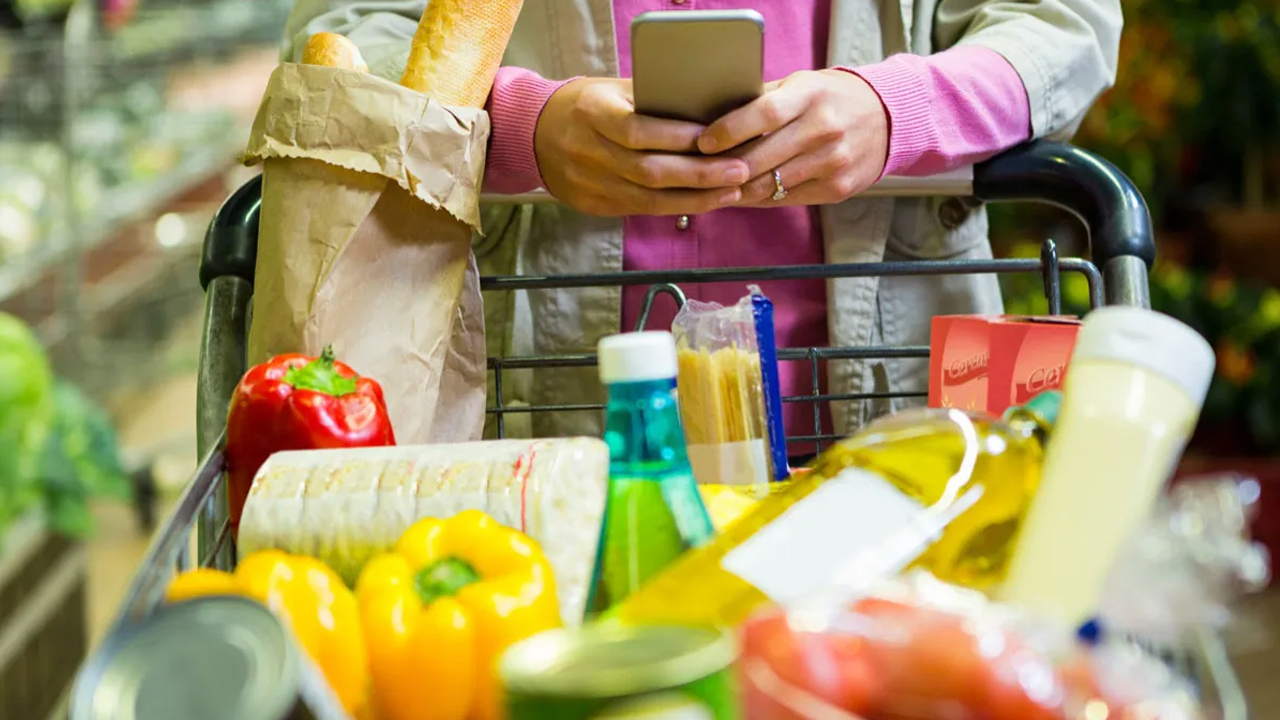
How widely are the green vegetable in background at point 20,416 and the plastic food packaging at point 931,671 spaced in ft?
7.26

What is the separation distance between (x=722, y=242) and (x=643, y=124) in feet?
1.12

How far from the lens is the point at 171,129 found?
3652 millimetres

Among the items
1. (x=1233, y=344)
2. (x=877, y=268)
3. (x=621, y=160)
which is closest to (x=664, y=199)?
(x=621, y=160)

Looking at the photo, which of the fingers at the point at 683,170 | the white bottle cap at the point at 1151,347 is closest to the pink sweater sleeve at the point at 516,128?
the fingers at the point at 683,170

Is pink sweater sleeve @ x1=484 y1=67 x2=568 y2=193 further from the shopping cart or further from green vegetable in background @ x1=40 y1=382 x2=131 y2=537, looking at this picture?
green vegetable in background @ x1=40 y1=382 x2=131 y2=537

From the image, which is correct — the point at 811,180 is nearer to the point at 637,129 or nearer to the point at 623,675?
the point at 637,129

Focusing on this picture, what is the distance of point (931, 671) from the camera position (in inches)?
20.0

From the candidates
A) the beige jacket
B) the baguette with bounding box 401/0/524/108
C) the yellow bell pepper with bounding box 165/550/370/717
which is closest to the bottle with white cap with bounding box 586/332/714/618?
the yellow bell pepper with bounding box 165/550/370/717

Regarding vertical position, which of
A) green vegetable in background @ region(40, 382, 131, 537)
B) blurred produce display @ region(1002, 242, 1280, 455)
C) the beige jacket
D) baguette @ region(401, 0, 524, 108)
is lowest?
blurred produce display @ region(1002, 242, 1280, 455)

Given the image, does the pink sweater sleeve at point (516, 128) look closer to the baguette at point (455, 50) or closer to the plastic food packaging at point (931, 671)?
the baguette at point (455, 50)

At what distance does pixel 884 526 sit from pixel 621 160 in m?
0.45

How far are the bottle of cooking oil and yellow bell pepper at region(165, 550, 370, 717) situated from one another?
0.13 metres

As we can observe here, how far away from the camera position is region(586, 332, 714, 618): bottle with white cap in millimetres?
774

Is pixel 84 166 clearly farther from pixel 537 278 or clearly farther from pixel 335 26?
pixel 537 278
